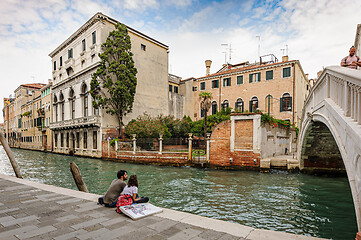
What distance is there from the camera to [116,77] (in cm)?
2131

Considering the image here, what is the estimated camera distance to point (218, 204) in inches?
257

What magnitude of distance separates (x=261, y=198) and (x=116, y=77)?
18.3 metres

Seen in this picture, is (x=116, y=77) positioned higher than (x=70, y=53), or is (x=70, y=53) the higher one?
(x=70, y=53)

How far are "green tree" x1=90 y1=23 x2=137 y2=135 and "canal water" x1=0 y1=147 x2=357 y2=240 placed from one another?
381 inches

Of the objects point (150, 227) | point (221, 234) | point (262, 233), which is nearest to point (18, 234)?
point (150, 227)

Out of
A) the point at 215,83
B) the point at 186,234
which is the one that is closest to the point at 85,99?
the point at 215,83

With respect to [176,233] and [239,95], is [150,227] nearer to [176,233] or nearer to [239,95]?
[176,233]

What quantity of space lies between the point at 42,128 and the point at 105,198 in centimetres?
3394

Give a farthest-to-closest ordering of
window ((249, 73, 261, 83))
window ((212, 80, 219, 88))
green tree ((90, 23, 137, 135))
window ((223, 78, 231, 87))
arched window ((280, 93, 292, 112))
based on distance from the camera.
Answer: window ((212, 80, 219, 88)) < window ((223, 78, 231, 87)) < window ((249, 73, 261, 83)) < arched window ((280, 93, 292, 112)) < green tree ((90, 23, 137, 135))

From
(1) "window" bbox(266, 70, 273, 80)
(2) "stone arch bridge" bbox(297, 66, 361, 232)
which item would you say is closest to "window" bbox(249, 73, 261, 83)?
(1) "window" bbox(266, 70, 273, 80)

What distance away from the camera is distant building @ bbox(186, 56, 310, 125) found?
21.6 meters

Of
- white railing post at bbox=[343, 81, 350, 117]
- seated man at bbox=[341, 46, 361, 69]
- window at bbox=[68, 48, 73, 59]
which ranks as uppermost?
window at bbox=[68, 48, 73, 59]

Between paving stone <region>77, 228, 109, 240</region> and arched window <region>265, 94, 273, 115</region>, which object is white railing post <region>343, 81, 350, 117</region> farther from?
arched window <region>265, 94, 273, 115</region>

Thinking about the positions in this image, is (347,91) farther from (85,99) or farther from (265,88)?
(85,99)
